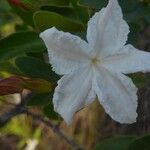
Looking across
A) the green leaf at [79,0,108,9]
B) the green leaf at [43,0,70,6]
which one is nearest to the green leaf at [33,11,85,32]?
the green leaf at [79,0,108,9]

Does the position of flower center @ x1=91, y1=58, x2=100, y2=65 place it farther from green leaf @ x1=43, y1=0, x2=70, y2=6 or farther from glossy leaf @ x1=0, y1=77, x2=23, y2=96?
green leaf @ x1=43, y1=0, x2=70, y2=6

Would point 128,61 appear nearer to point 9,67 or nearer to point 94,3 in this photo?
point 94,3

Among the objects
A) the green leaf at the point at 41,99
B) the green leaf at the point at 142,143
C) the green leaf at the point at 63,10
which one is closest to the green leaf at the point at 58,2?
the green leaf at the point at 63,10

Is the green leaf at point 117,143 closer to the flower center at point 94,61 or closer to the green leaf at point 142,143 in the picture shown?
the green leaf at point 142,143

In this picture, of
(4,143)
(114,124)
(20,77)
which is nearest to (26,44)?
(20,77)

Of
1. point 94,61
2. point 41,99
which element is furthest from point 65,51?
point 41,99
